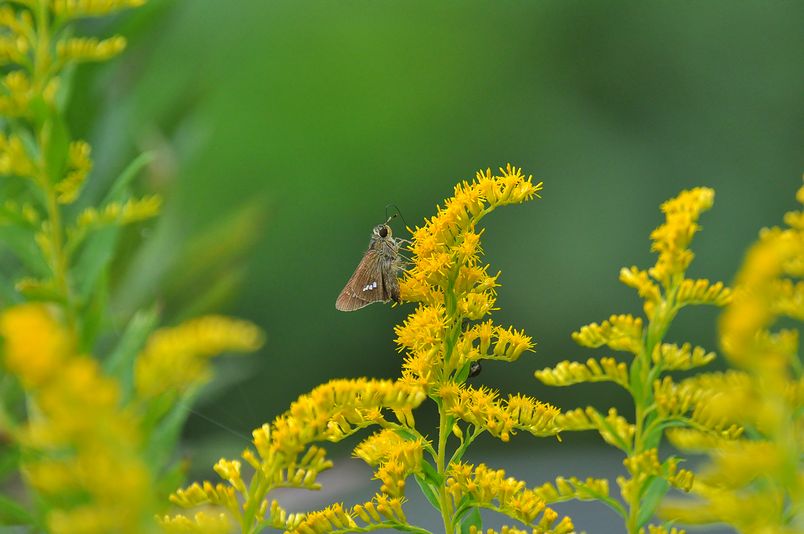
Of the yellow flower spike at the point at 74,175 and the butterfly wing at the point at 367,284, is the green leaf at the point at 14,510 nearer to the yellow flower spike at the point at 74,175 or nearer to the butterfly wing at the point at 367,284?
the yellow flower spike at the point at 74,175

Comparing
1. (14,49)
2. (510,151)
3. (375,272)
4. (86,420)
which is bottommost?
(86,420)

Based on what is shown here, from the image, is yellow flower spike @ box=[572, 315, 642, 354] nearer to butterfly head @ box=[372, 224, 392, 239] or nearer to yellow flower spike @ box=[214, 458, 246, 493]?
yellow flower spike @ box=[214, 458, 246, 493]

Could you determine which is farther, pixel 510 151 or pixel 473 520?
pixel 510 151

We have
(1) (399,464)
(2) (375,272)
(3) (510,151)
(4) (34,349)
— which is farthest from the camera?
(3) (510,151)

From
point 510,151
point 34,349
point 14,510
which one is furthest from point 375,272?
point 510,151

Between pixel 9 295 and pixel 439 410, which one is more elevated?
pixel 9 295

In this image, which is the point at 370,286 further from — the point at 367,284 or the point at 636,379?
the point at 636,379

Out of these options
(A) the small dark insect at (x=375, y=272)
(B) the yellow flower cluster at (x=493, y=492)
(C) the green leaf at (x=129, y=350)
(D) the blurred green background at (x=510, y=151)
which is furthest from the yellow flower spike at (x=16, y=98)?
(D) the blurred green background at (x=510, y=151)

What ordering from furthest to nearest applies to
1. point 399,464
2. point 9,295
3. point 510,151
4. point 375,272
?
point 510,151, point 375,272, point 9,295, point 399,464
